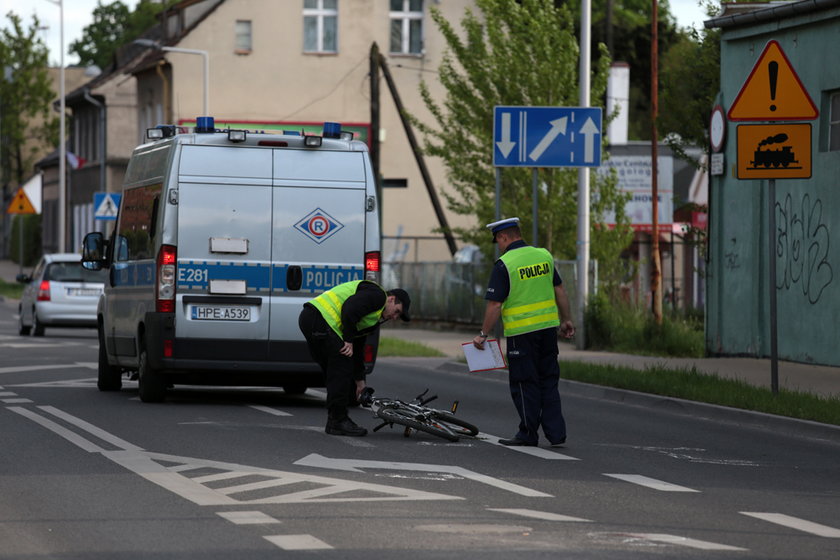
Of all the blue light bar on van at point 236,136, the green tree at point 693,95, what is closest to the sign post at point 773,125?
the blue light bar on van at point 236,136

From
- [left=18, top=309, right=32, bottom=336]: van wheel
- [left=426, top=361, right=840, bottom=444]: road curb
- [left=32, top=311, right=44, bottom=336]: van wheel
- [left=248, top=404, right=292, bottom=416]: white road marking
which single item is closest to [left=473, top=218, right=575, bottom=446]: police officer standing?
[left=426, top=361, right=840, bottom=444]: road curb

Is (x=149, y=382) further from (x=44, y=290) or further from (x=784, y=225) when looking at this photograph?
(x=44, y=290)

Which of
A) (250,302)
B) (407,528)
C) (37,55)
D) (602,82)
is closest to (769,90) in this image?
(250,302)

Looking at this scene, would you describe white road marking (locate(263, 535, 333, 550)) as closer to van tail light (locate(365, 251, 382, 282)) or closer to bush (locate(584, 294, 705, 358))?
van tail light (locate(365, 251, 382, 282))

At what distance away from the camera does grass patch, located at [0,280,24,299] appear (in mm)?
52350

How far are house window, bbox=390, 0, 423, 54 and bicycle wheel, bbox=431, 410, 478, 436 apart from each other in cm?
4242

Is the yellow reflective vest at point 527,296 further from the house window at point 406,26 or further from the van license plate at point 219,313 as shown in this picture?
the house window at point 406,26

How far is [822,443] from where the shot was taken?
13711 millimetres

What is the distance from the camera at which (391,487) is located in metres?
10.1

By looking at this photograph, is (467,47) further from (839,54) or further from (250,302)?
(250,302)

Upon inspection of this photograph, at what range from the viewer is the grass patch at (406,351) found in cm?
2581

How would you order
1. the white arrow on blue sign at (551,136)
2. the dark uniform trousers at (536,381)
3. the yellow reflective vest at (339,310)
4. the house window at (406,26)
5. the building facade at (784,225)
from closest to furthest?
the dark uniform trousers at (536,381), the yellow reflective vest at (339,310), the building facade at (784,225), the white arrow on blue sign at (551,136), the house window at (406,26)

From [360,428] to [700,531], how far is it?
489 centimetres

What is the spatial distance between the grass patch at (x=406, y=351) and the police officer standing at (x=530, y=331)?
12956 millimetres
